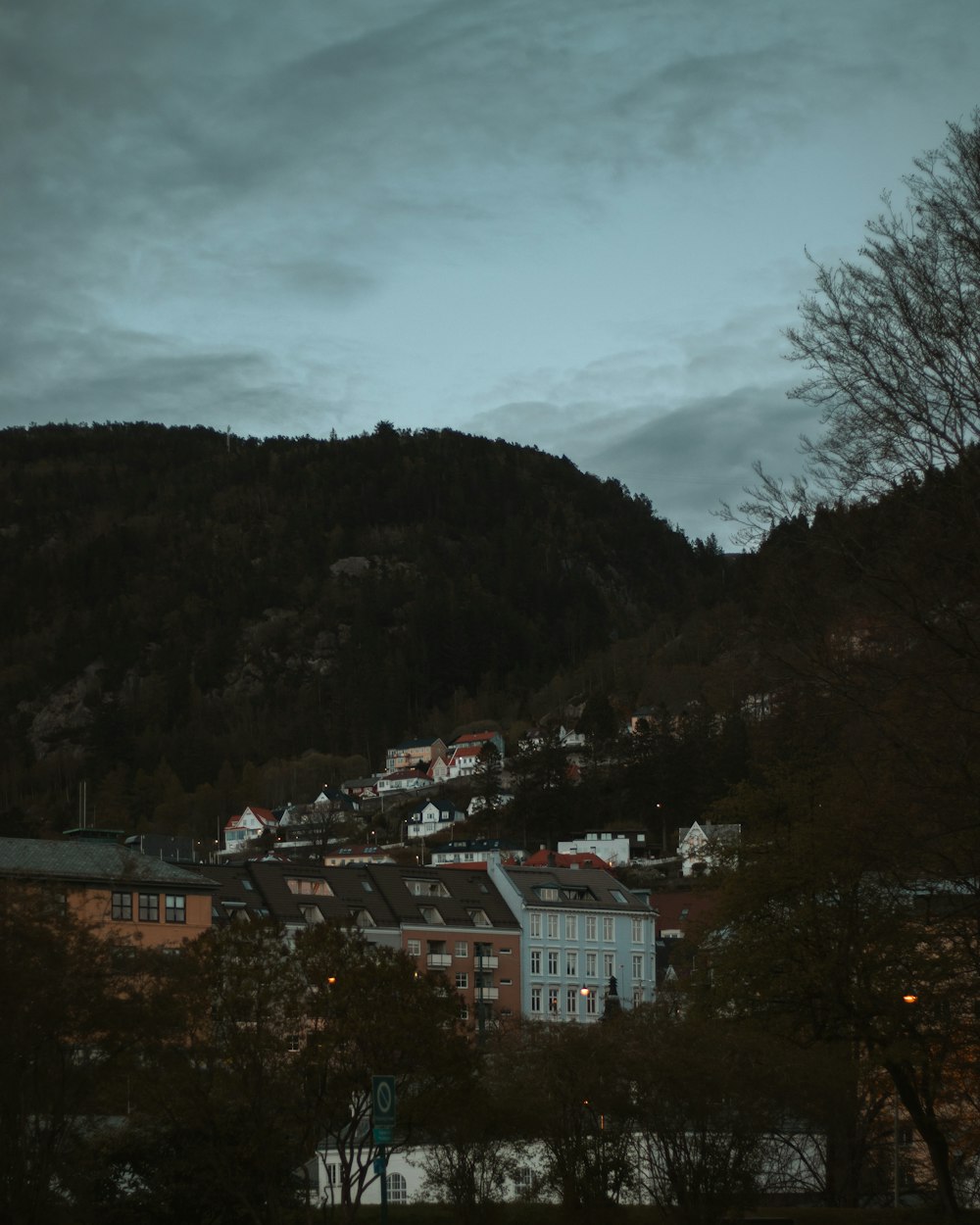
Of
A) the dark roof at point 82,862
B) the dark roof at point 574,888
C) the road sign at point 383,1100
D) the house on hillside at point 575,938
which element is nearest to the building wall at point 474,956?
the house on hillside at point 575,938

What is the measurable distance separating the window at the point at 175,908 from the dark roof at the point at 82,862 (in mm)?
A: 530

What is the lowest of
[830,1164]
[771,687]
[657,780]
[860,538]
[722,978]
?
[830,1164]

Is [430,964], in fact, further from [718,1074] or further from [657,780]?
[657,780]

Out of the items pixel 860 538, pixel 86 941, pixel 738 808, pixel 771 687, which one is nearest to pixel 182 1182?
pixel 86 941

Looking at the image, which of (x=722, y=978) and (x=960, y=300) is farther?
(x=722, y=978)

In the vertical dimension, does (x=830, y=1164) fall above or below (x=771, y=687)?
below

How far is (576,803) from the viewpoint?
620 feet

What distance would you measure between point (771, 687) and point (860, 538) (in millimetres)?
2377

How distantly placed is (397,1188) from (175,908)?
2370 centimetres

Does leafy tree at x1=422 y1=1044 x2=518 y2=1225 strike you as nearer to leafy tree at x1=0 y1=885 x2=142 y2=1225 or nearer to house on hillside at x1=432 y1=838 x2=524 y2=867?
leafy tree at x1=0 y1=885 x2=142 y2=1225

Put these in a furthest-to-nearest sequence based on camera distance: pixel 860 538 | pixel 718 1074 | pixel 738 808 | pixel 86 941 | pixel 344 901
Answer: pixel 344 901, pixel 738 808, pixel 718 1074, pixel 86 941, pixel 860 538

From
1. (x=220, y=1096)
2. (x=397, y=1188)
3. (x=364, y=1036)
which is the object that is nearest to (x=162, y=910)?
(x=397, y=1188)

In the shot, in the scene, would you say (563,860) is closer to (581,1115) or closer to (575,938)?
(575,938)

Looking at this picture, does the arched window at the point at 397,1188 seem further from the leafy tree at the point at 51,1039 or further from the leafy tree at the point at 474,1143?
the leafy tree at the point at 51,1039
